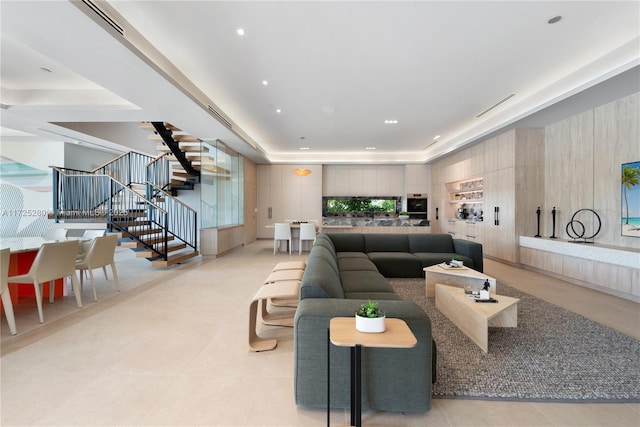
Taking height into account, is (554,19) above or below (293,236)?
above

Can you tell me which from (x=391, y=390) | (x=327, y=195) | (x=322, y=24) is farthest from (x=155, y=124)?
(x=391, y=390)

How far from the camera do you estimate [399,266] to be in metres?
4.80

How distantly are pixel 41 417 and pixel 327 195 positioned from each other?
358 inches

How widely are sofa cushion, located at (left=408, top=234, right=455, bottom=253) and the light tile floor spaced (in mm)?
1730

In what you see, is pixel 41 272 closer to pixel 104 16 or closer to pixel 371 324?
pixel 104 16

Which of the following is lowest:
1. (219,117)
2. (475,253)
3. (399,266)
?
(399,266)

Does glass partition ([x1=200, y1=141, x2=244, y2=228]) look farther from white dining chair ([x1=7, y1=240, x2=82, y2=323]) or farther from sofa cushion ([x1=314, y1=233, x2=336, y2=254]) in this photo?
sofa cushion ([x1=314, y1=233, x2=336, y2=254])

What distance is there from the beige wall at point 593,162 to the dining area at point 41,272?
771cm

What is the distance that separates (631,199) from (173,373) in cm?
620

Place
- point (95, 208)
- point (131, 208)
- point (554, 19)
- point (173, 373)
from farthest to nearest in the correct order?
point (131, 208) → point (95, 208) → point (554, 19) → point (173, 373)

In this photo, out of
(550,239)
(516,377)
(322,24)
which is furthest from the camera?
(550,239)

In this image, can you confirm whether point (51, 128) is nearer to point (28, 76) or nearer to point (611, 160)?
point (28, 76)

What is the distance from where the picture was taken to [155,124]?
21.1 ft

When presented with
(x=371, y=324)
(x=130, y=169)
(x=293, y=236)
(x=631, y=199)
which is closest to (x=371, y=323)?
(x=371, y=324)
